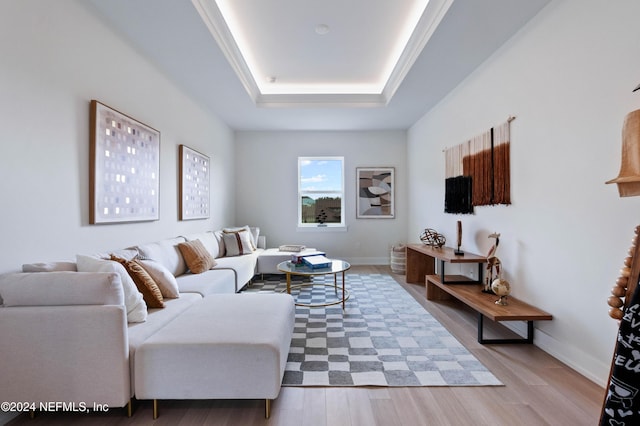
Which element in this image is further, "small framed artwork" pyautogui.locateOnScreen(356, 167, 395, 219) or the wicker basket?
"small framed artwork" pyautogui.locateOnScreen(356, 167, 395, 219)

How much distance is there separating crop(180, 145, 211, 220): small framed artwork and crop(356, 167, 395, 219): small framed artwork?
288 cm

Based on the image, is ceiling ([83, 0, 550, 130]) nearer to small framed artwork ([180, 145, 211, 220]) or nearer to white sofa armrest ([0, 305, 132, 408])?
small framed artwork ([180, 145, 211, 220])

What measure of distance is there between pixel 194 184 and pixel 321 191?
2.65m

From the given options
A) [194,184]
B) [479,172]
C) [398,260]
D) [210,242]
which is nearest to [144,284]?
[210,242]

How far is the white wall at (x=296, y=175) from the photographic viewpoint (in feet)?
20.1

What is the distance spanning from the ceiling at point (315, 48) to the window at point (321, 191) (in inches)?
52.9

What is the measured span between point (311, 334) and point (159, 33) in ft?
9.78

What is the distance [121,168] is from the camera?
8.71 feet

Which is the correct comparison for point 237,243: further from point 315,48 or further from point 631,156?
point 631,156

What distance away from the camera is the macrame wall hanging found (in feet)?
9.78

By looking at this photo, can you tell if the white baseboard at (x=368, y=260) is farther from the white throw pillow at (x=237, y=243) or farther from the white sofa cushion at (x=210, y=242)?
the white sofa cushion at (x=210, y=242)

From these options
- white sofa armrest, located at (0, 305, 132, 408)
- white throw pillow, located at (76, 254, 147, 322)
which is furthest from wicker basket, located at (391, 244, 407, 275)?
white sofa armrest, located at (0, 305, 132, 408)

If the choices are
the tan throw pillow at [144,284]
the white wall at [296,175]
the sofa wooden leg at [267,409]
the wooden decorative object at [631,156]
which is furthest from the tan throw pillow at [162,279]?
the white wall at [296,175]

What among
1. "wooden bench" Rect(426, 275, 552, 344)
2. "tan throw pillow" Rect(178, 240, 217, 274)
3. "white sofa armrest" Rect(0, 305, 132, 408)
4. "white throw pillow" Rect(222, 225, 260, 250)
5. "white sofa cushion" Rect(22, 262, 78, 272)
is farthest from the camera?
"white throw pillow" Rect(222, 225, 260, 250)
